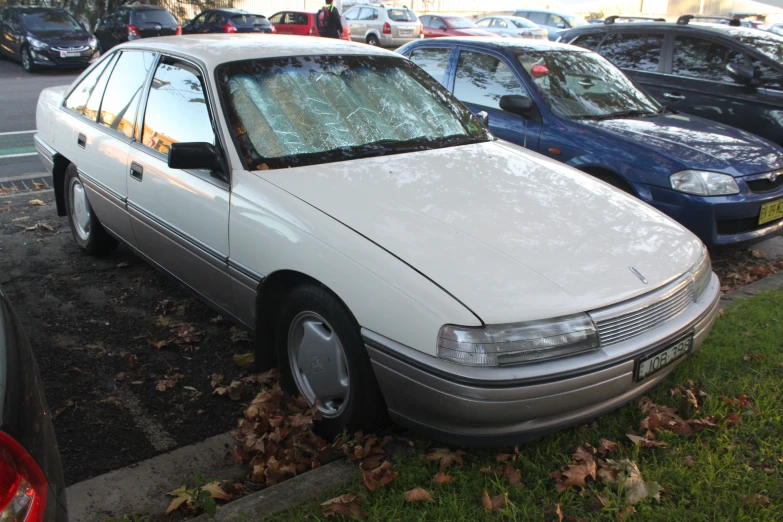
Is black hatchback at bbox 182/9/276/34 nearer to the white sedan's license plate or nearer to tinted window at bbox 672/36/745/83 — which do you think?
tinted window at bbox 672/36/745/83

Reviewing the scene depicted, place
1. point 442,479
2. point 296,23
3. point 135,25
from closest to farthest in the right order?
point 442,479, point 135,25, point 296,23

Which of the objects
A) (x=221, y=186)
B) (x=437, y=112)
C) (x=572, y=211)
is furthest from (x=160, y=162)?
(x=572, y=211)

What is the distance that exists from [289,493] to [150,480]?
0.62 m

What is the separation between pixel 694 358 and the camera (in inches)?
147

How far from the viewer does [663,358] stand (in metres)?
2.90

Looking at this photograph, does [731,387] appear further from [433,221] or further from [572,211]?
[433,221]

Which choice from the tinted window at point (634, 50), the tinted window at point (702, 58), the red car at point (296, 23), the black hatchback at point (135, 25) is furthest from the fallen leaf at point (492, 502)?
the red car at point (296, 23)

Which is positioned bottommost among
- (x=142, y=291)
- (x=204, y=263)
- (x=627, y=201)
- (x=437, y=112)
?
(x=142, y=291)

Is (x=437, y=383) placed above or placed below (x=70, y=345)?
above

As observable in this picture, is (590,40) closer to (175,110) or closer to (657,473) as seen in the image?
(175,110)

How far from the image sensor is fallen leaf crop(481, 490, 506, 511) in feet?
8.68

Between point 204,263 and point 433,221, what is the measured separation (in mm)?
1299

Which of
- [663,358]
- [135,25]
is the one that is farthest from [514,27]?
[663,358]

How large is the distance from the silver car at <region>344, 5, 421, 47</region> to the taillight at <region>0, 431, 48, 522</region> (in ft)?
85.1
